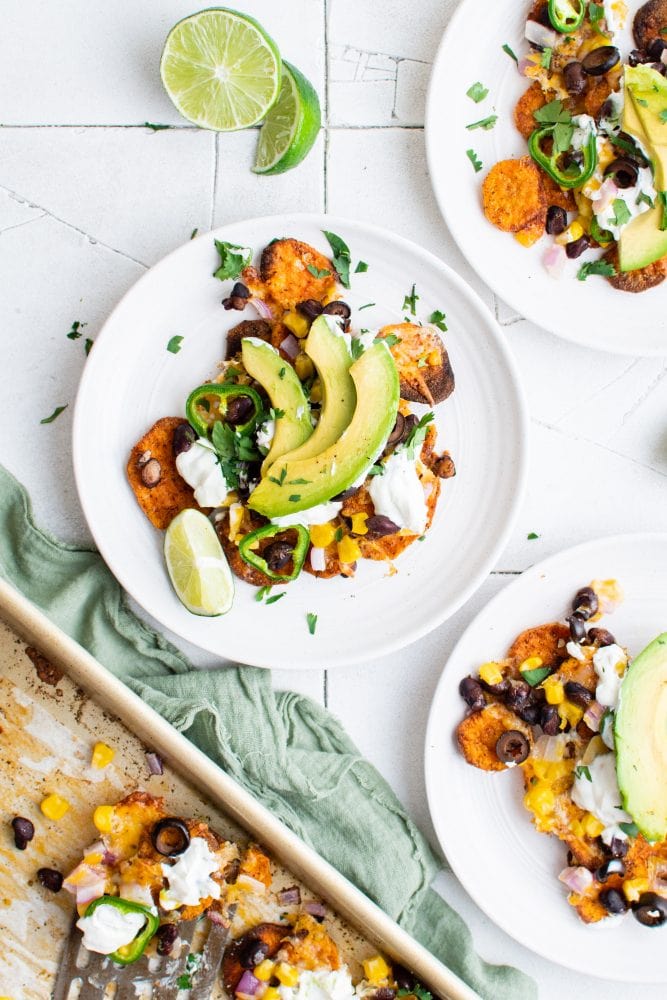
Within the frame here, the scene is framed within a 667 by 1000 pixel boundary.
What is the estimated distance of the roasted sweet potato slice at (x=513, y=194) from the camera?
284 cm

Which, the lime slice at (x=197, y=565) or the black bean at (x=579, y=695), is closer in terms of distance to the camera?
the lime slice at (x=197, y=565)

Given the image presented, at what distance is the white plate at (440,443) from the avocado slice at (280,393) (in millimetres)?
183

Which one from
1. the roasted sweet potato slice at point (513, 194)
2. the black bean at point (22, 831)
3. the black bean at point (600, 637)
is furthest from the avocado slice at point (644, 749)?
the black bean at point (22, 831)

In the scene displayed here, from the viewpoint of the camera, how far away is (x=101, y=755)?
2754mm

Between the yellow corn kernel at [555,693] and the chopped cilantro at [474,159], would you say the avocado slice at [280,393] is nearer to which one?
the chopped cilantro at [474,159]

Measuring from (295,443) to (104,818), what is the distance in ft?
3.91

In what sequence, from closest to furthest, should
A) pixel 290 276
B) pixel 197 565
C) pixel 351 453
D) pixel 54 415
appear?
pixel 351 453 → pixel 197 565 → pixel 290 276 → pixel 54 415

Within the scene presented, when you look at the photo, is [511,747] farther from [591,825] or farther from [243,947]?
[243,947]

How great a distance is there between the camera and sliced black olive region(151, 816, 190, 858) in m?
2.68

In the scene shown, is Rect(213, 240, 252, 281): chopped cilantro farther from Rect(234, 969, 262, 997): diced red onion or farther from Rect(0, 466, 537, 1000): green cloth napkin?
Rect(234, 969, 262, 997): diced red onion

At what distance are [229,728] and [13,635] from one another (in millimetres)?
678

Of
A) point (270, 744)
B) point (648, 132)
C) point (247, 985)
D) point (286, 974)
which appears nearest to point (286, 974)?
point (286, 974)

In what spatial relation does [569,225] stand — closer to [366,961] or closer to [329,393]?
[329,393]

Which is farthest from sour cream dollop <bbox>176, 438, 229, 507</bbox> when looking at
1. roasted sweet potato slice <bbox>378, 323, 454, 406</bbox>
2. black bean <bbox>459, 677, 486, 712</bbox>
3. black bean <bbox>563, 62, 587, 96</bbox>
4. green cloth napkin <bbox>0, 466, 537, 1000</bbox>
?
black bean <bbox>563, 62, 587, 96</bbox>
